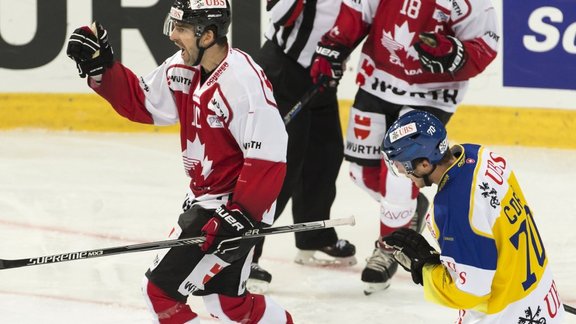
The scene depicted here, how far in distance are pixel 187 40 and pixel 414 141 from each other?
0.80m

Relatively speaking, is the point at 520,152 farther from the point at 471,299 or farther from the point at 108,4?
the point at 471,299

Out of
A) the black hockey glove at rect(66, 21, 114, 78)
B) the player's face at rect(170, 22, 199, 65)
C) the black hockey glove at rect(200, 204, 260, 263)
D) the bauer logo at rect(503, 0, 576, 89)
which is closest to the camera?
the black hockey glove at rect(200, 204, 260, 263)

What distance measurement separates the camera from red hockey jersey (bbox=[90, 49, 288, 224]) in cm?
356

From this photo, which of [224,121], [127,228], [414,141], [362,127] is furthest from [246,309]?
[127,228]

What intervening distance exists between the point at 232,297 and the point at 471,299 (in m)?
0.88

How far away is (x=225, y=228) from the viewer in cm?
352

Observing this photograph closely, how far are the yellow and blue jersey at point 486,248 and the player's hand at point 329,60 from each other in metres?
1.49

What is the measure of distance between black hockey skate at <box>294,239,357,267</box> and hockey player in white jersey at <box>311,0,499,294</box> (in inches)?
9.4

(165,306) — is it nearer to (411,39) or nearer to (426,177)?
(426,177)

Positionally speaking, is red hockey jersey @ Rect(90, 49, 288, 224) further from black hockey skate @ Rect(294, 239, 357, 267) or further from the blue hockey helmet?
black hockey skate @ Rect(294, 239, 357, 267)

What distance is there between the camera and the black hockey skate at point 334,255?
199 inches

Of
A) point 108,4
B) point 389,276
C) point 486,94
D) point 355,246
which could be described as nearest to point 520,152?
point 486,94

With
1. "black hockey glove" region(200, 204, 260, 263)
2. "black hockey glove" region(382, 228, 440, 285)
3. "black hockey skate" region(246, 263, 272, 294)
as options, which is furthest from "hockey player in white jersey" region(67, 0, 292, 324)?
"black hockey skate" region(246, 263, 272, 294)

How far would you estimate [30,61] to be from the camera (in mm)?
6547
